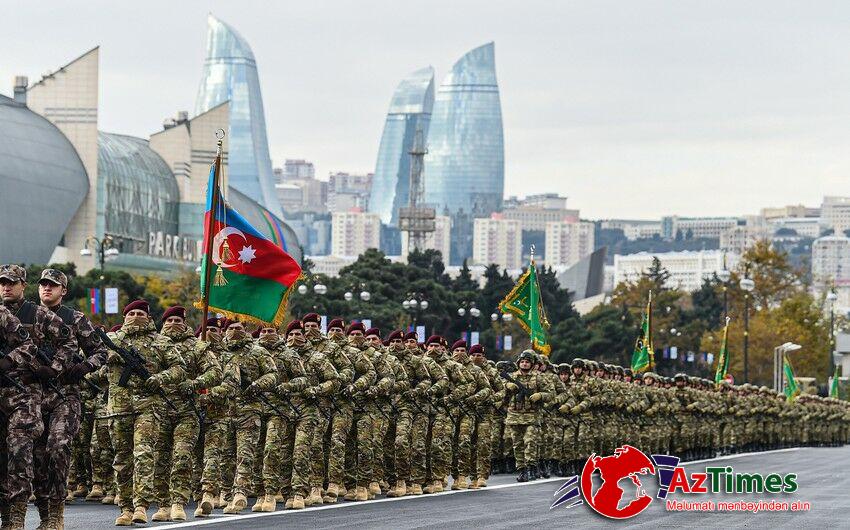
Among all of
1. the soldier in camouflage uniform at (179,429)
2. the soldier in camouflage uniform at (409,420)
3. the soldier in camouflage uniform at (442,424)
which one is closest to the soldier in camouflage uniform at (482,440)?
the soldier in camouflage uniform at (442,424)

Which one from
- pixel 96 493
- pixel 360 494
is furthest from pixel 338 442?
pixel 96 493

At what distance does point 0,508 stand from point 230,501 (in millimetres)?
4708

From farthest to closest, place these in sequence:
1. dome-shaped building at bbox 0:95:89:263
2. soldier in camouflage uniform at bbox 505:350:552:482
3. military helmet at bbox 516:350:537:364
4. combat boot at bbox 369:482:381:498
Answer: dome-shaped building at bbox 0:95:89:263, military helmet at bbox 516:350:537:364, soldier in camouflage uniform at bbox 505:350:552:482, combat boot at bbox 369:482:381:498

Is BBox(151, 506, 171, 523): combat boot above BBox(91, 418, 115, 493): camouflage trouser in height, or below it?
below

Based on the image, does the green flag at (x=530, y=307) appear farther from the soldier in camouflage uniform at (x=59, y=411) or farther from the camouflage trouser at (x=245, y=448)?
the soldier in camouflage uniform at (x=59, y=411)

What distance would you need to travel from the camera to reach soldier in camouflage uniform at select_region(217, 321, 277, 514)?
18.4 meters

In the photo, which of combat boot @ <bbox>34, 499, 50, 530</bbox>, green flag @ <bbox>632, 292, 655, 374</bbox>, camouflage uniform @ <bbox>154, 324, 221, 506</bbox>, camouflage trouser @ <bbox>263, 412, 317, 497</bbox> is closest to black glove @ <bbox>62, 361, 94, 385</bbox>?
combat boot @ <bbox>34, 499, 50, 530</bbox>

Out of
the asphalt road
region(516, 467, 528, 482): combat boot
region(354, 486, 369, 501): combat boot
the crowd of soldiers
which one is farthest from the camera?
region(516, 467, 528, 482): combat boot

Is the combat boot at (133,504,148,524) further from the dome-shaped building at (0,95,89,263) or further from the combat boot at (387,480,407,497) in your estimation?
the dome-shaped building at (0,95,89,263)

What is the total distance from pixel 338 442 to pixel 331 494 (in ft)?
1.79

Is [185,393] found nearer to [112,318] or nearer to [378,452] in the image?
[378,452]

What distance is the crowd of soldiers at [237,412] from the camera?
1437 cm

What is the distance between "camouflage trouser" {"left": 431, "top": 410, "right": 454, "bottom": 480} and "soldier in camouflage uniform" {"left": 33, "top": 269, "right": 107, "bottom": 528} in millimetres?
8744

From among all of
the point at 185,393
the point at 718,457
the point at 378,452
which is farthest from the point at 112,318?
the point at 185,393
